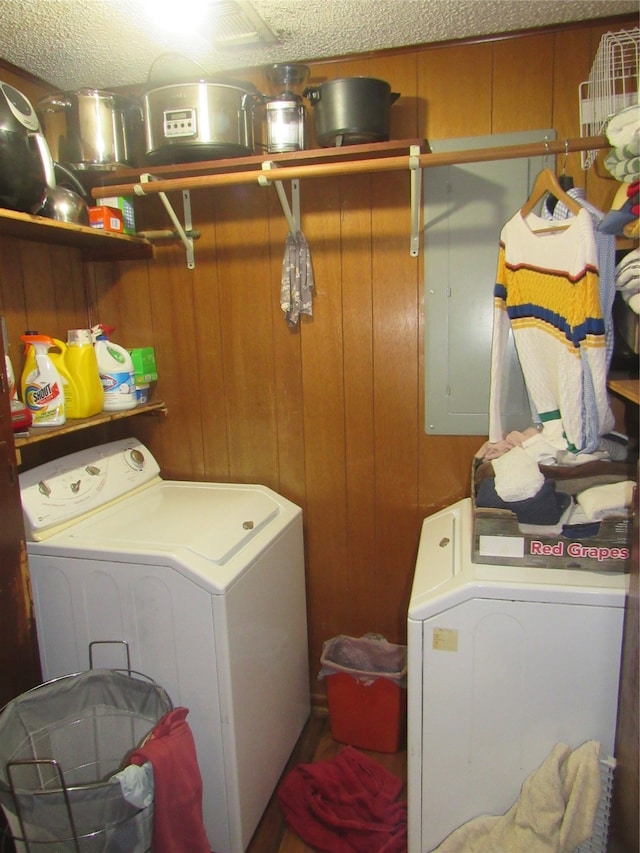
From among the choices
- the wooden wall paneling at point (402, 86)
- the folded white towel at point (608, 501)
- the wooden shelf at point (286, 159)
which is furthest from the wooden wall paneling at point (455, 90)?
the folded white towel at point (608, 501)

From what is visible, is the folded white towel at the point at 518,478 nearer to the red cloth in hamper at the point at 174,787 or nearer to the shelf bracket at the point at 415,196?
the shelf bracket at the point at 415,196

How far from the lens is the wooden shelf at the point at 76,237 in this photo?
1.62m

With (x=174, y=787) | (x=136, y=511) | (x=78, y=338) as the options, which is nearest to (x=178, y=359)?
(x=78, y=338)

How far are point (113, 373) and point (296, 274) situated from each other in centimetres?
71

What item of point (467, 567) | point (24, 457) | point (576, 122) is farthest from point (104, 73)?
point (467, 567)

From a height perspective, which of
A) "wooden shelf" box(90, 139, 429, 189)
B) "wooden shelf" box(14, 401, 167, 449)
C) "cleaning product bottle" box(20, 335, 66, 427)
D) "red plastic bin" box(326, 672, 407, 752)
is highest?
"wooden shelf" box(90, 139, 429, 189)

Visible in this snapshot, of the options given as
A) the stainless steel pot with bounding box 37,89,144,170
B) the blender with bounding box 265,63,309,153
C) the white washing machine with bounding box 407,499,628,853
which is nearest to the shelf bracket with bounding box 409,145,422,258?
the blender with bounding box 265,63,309,153

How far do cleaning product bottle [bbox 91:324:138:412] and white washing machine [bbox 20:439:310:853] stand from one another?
207 millimetres

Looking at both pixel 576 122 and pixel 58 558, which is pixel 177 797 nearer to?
pixel 58 558

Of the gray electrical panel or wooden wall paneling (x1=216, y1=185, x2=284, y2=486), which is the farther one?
wooden wall paneling (x1=216, y1=185, x2=284, y2=486)

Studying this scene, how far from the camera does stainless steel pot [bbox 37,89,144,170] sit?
6.21 ft

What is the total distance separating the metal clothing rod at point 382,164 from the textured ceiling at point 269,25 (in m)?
Answer: 0.38

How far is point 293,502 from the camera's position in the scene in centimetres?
225

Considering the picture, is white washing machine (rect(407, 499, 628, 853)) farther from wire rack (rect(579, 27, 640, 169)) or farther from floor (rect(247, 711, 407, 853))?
wire rack (rect(579, 27, 640, 169))
